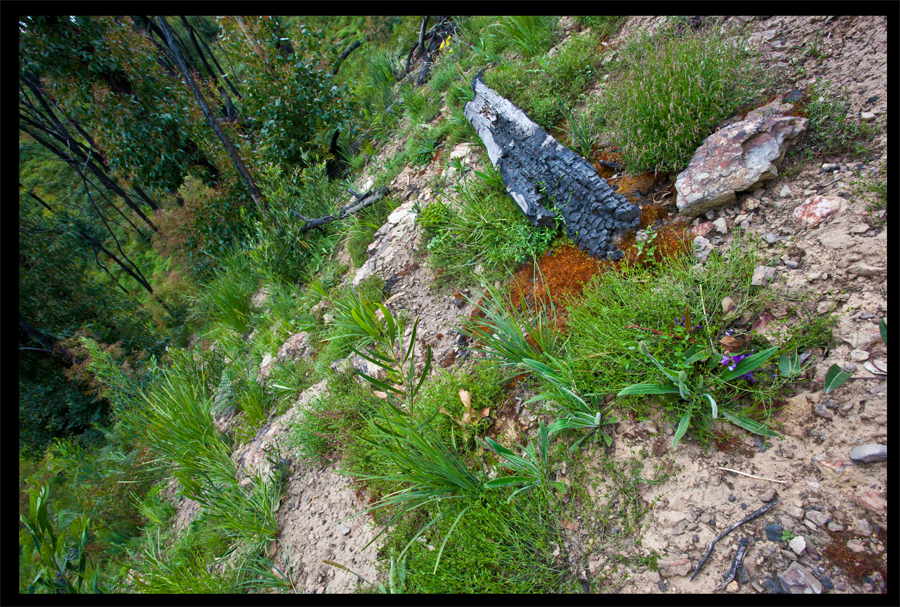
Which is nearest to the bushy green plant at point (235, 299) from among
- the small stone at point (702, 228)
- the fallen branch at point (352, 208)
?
the fallen branch at point (352, 208)

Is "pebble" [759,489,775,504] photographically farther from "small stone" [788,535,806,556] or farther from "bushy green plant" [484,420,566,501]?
"bushy green plant" [484,420,566,501]

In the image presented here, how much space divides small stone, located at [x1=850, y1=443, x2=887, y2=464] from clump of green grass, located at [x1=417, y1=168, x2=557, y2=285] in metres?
1.87

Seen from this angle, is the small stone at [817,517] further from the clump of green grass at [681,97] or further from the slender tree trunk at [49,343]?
the slender tree trunk at [49,343]

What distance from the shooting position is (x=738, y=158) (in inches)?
85.2

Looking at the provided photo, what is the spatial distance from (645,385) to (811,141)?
5.79ft

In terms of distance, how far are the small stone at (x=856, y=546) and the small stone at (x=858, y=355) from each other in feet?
2.24

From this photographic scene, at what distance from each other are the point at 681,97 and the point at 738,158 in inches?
22.6

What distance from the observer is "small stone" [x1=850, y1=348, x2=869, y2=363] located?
1502 millimetres

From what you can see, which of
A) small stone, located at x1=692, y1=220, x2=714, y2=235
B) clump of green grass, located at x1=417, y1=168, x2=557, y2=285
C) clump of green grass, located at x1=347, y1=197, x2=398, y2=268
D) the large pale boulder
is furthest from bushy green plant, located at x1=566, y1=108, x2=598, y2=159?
the large pale boulder

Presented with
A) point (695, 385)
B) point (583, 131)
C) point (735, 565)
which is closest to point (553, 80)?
point (583, 131)

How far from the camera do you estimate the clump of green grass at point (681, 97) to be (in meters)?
2.38

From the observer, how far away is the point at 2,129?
2.47m

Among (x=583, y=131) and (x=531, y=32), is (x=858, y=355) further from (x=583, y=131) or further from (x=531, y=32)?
(x=531, y=32)

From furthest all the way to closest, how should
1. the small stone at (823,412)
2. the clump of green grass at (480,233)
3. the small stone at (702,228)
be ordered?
1. the clump of green grass at (480,233)
2. the small stone at (702,228)
3. the small stone at (823,412)
